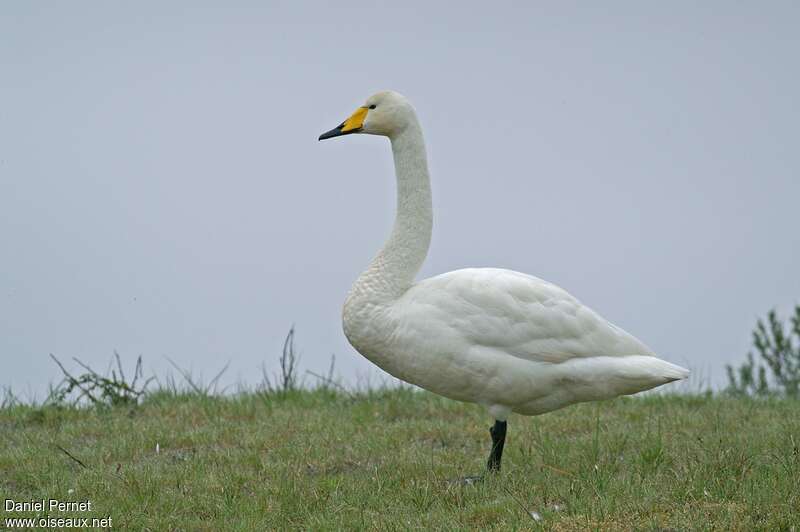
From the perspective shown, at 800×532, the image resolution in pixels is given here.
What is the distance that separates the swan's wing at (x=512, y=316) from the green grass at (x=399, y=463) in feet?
2.26

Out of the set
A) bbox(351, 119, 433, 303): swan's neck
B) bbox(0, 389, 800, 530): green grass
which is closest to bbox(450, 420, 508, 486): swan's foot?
bbox(0, 389, 800, 530): green grass

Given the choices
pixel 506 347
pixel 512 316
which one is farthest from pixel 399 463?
pixel 512 316

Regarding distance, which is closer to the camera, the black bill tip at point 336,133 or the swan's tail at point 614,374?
the swan's tail at point 614,374

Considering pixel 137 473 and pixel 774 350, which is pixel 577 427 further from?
pixel 774 350

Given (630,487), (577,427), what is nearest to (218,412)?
(577,427)

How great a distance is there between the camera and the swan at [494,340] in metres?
5.83

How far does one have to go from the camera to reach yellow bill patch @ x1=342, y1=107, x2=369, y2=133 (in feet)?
21.3

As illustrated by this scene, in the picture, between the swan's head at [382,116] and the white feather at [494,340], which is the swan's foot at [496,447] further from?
the swan's head at [382,116]

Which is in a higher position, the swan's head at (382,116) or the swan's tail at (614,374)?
the swan's head at (382,116)

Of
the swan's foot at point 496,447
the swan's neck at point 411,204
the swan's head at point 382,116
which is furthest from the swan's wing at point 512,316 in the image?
the swan's head at point 382,116

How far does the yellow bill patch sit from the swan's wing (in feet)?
3.41

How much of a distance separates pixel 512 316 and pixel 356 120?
1.54 meters

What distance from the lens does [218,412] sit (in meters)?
8.34

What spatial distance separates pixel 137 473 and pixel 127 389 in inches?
104
